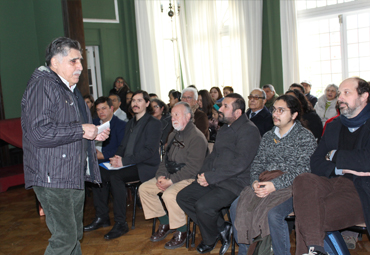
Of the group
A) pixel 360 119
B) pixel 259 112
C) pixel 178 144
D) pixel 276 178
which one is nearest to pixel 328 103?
pixel 259 112

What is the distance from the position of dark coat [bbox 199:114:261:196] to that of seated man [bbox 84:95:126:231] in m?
1.22

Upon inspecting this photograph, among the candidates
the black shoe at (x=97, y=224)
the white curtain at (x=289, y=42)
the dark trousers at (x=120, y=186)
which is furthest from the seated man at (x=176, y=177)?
the white curtain at (x=289, y=42)

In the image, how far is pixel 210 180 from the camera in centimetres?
272

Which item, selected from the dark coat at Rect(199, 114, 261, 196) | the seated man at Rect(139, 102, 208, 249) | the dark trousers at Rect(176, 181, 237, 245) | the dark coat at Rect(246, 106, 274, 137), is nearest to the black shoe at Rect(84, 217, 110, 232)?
the seated man at Rect(139, 102, 208, 249)

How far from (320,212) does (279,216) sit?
0.96 feet

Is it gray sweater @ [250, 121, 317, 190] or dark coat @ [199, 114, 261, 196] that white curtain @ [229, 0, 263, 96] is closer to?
dark coat @ [199, 114, 261, 196]

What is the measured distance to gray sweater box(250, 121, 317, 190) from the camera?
7.80ft

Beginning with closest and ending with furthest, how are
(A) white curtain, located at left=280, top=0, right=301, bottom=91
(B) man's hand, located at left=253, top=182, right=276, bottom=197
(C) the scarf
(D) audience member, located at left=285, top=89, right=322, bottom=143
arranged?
(C) the scarf, (B) man's hand, located at left=253, top=182, right=276, bottom=197, (D) audience member, located at left=285, top=89, right=322, bottom=143, (A) white curtain, located at left=280, top=0, right=301, bottom=91

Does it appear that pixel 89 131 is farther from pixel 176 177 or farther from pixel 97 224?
pixel 97 224

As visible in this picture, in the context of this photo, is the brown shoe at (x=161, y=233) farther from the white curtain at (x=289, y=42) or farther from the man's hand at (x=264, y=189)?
the white curtain at (x=289, y=42)

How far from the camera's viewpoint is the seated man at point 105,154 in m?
3.43

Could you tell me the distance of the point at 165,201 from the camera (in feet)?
9.44

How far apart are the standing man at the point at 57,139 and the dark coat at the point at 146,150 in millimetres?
1372

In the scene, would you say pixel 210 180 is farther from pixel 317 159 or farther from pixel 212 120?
pixel 212 120
